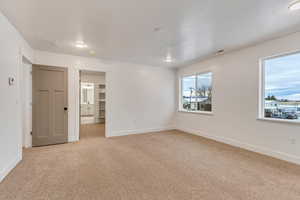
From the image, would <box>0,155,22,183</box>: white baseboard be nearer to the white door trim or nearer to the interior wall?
the interior wall

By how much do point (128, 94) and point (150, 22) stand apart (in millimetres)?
2938

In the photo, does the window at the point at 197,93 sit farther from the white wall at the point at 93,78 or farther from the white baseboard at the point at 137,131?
the white wall at the point at 93,78

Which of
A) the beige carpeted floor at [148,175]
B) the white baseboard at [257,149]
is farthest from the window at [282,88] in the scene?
the beige carpeted floor at [148,175]

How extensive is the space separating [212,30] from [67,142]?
447 cm

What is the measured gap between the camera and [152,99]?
555cm

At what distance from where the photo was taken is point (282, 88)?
3.09 metres

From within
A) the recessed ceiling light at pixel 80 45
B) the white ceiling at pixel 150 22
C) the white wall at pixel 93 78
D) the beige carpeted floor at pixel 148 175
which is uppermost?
the white ceiling at pixel 150 22

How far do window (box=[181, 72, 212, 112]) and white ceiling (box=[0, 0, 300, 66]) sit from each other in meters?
1.42

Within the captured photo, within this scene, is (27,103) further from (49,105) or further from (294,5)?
(294,5)

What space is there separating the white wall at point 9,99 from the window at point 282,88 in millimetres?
4933

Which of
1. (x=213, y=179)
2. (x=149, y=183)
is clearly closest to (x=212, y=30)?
(x=213, y=179)

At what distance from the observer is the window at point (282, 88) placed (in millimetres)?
2900

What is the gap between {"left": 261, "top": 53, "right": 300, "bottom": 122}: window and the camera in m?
2.90

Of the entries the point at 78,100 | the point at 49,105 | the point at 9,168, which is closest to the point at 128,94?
the point at 78,100
